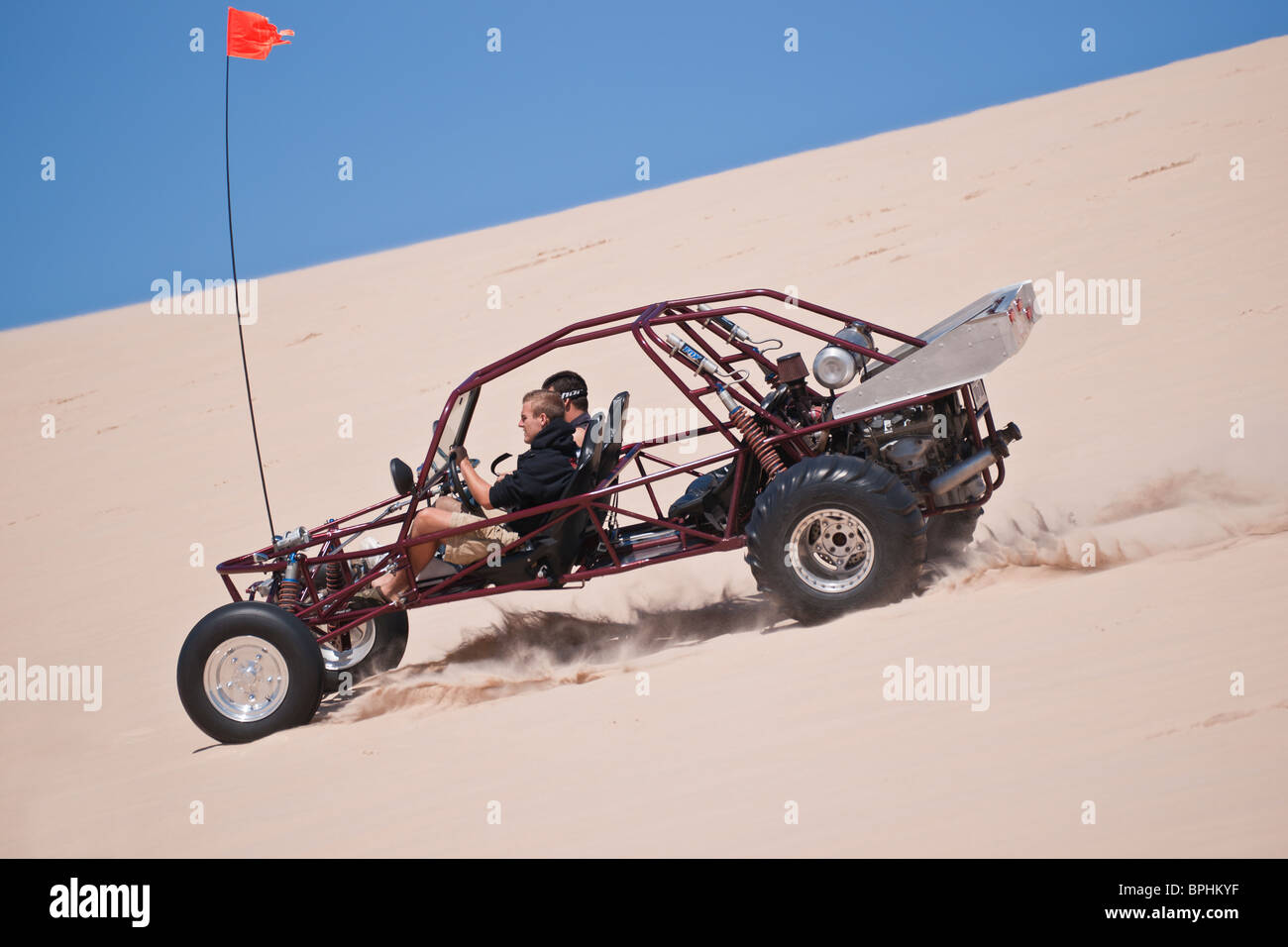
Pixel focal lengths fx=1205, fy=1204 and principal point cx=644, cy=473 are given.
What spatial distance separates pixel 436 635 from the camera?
8367 mm

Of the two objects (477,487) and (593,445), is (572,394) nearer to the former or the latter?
(593,445)

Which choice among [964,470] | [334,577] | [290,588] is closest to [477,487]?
[334,577]

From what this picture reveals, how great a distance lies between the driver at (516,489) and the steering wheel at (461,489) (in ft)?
0.22

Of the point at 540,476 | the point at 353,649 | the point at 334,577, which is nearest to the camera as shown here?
the point at 540,476

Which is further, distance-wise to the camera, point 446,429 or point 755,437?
point 446,429

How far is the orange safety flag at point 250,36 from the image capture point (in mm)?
6871

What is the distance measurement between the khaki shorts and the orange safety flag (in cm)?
295

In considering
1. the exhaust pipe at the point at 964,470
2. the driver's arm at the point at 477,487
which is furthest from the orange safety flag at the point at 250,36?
the exhaust pipe at the point at 964,470

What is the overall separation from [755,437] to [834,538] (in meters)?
0.63

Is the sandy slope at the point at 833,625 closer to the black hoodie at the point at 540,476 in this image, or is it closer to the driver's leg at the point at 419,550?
the driver's leg at the point at 419,550

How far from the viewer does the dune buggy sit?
577cm

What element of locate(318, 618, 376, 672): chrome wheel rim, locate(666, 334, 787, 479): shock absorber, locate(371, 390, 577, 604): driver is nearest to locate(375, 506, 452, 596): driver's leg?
locate(371, 390, 577, 604): driver

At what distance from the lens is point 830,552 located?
5.91 m

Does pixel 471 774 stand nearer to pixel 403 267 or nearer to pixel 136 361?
pixel 136 361
